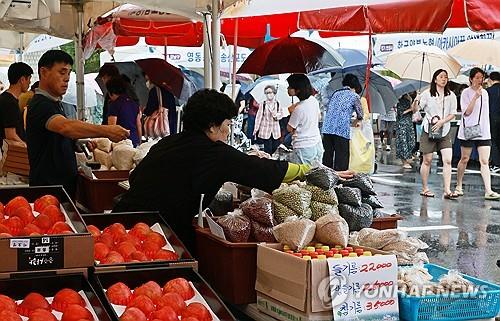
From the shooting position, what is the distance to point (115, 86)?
798cm

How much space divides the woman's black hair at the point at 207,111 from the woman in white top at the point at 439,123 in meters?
7.36

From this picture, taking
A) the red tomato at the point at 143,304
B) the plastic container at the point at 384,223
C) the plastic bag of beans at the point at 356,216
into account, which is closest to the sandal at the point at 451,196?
the plastic container at the point at 384,223

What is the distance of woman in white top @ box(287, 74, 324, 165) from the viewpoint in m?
9.22

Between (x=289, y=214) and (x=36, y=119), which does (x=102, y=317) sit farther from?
(x=36, y=119)

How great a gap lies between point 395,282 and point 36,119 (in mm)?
2544

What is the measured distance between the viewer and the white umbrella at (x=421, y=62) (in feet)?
47.1

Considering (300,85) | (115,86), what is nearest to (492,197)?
(300,85)

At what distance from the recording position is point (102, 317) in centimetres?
243

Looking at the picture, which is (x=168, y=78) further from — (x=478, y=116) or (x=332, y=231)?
(x=332, y=231)

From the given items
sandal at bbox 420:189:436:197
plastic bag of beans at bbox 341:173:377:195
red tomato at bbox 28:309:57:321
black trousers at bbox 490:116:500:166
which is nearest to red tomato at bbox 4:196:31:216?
red tomato at bbox 28:309:57:321

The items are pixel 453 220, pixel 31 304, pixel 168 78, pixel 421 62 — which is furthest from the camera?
pixel 421 62

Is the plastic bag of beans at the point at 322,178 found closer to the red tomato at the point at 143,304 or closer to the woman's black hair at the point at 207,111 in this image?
the woman's black hair at the point at 207,111

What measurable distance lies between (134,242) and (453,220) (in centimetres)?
672

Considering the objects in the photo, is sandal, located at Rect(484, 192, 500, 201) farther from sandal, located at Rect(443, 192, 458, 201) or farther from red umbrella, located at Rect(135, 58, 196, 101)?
red umbrella, located at Rect(135, 58, 196, 101)
